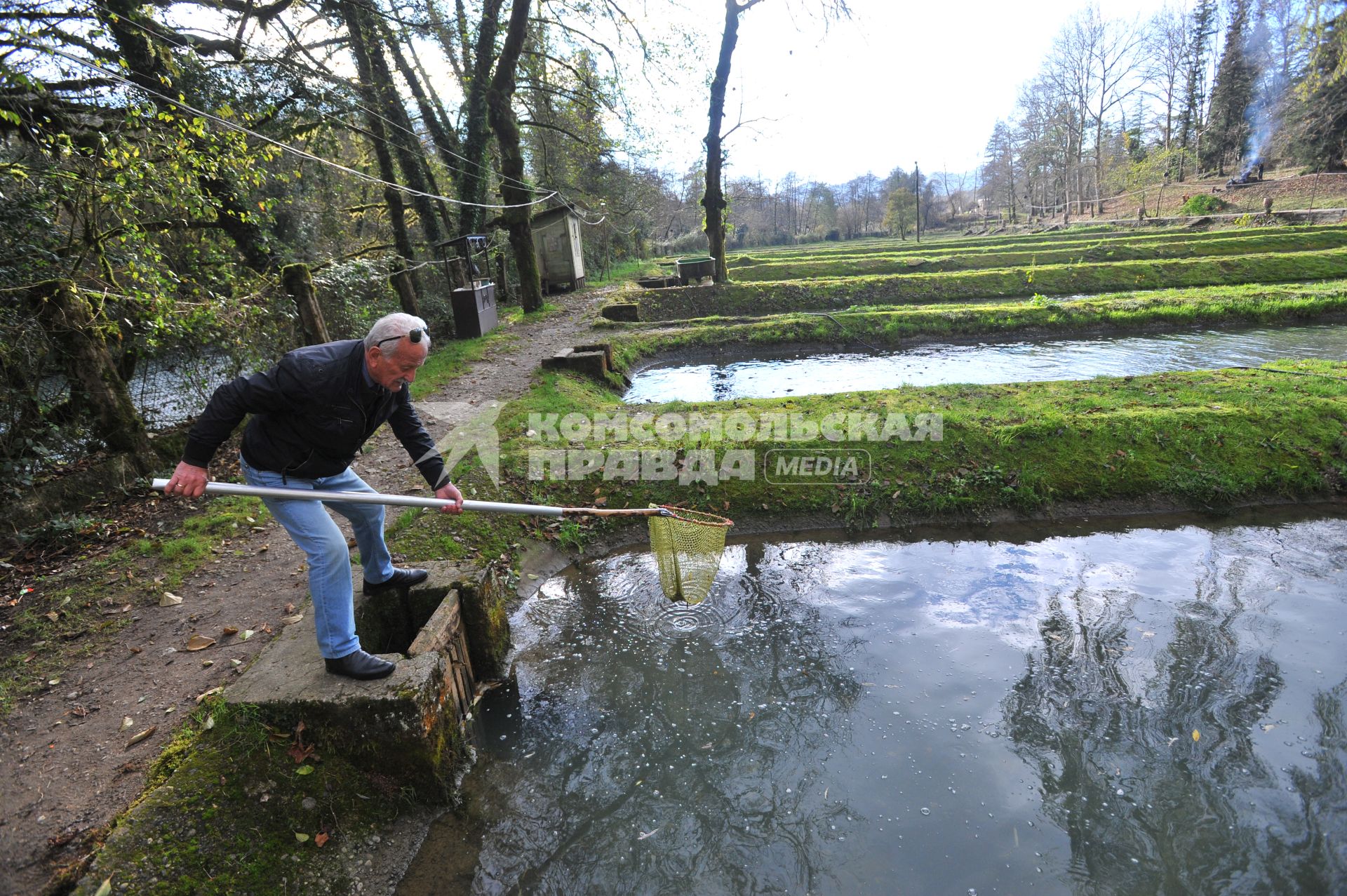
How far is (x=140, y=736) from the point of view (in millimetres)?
3660

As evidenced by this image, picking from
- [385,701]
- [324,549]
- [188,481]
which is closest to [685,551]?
[385,701]

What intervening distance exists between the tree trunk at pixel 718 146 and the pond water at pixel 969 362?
7833 millimetres

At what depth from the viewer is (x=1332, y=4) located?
285 inches

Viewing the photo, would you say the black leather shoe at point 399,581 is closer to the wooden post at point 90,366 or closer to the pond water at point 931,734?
the pond water at point 931,734

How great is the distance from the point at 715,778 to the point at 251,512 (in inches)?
220

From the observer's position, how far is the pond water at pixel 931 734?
3266mm

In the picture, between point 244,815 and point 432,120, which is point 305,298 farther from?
point 432,120

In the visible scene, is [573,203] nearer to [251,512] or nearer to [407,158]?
[407,158]

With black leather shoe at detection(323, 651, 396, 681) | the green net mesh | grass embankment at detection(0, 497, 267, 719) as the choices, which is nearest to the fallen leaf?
grass embankment at detection(0, 497, 267, 719)

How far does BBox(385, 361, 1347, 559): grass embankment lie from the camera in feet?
23.0

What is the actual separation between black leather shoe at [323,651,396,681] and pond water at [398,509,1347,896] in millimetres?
990

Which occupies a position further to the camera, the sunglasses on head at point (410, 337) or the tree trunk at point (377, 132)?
the tree trunk at point (377, 132)

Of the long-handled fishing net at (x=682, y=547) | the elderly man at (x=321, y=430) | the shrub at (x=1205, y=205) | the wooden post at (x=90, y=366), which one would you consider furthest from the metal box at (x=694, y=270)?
the shrub at (x=1205, y=205)

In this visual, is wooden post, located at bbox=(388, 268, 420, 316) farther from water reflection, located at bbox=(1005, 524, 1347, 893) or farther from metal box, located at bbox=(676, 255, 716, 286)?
water reflection, located at bbox=(1005, 524, 1347, 893)
